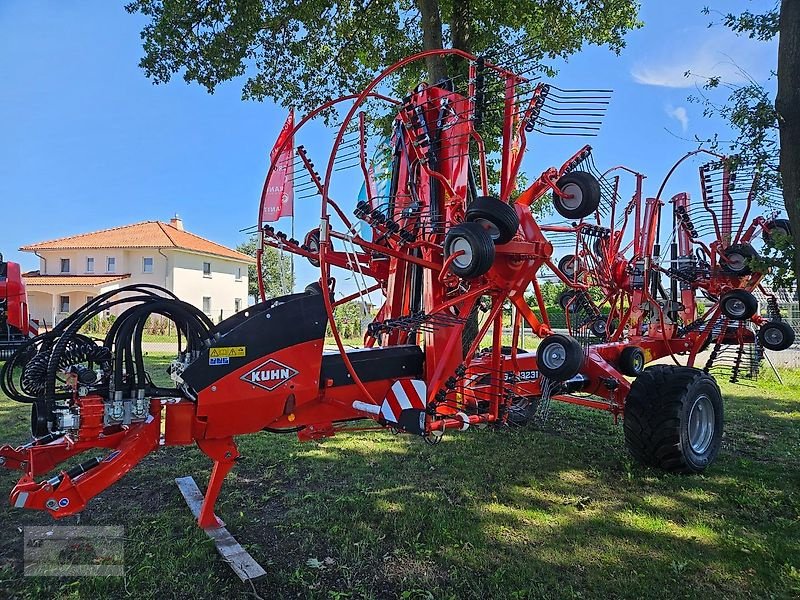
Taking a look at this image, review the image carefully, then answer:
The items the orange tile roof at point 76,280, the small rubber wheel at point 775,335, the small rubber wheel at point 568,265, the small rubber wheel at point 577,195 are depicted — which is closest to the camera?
the small rubber wheel at point 577,195

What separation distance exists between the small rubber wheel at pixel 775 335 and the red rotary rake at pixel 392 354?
9.76 feet

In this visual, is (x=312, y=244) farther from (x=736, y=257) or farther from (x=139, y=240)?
(x=139, y=240)

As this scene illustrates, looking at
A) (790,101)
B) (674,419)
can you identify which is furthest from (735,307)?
(790,101)

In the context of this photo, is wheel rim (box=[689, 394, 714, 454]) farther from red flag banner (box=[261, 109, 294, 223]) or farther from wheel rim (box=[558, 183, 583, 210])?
red flag banner (box=[261, 109, 294, 223])

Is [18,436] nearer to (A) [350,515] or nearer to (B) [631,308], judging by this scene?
(A) [350,515]

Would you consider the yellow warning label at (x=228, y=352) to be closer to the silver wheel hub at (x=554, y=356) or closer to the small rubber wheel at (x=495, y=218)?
the small rubber wheel at (x=495, y=218)

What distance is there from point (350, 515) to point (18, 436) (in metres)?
4.37

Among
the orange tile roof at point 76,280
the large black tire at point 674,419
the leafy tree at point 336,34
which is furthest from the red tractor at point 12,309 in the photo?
the orange tile roof at point 76,280

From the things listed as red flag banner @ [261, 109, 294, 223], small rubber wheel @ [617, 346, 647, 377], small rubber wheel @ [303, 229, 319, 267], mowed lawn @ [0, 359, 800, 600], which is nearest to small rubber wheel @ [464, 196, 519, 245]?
red flag banner @ [261, 109, 294, 223]

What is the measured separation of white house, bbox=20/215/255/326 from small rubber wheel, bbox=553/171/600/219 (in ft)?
95.1

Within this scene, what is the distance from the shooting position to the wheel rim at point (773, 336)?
7.52 meters

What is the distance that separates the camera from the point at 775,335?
24.8ft

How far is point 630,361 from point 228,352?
496 centimetres

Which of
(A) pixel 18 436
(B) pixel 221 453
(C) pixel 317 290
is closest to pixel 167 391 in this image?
(B) pixel 221 453
